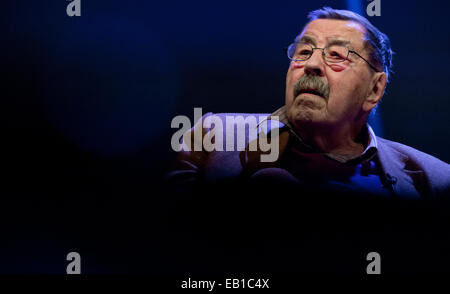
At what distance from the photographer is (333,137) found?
72.7 inches

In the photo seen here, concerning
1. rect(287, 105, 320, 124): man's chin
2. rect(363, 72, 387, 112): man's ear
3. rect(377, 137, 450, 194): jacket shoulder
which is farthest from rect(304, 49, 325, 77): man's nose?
rect(377, 137, 450, 194): jacket shoulder

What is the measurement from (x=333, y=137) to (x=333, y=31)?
486mm

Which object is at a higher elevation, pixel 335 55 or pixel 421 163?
pixel 335 55

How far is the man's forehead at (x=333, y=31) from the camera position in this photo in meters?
1.77

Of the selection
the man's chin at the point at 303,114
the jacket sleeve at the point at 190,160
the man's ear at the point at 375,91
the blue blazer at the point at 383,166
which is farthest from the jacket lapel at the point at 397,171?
the jacket sleeve at the point at 190,160

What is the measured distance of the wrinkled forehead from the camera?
1765 millimetres

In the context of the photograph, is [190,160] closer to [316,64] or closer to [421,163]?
[316,64]

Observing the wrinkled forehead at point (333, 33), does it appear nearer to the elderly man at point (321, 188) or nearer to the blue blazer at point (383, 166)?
the elderly man at point (321, 188)

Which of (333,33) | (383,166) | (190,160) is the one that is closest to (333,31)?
(333,33)

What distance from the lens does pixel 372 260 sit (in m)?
1.83

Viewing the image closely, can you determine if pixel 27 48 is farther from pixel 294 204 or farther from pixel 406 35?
pixel 406 35

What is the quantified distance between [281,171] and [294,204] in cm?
17

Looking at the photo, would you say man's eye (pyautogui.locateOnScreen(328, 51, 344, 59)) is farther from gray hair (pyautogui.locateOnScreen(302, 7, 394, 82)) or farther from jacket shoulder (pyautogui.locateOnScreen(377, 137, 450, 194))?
jacket shoulder (pyautogui.locateOnScreen(377, 137, 450, 194))
